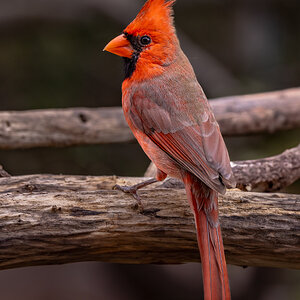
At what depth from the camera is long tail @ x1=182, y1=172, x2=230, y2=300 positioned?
2.00 meters

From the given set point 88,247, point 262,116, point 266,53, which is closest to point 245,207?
point 88,247

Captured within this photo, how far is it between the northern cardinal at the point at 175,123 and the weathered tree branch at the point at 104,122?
110cm

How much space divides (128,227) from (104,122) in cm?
166

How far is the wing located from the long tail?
101 millimetres

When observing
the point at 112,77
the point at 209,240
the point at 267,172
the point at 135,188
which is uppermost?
the point at 112,77

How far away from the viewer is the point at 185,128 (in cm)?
234

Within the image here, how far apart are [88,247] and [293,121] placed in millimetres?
2479

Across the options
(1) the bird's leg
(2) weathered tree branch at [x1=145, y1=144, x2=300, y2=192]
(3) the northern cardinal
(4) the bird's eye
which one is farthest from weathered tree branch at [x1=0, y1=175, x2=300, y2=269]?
(4) the bird's eye

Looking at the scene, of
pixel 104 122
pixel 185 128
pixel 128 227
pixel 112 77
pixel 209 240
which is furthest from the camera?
pixel 112 77

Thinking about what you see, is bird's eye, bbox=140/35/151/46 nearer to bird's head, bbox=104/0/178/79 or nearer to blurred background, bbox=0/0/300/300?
bird's head, bbox=104/0/178/79

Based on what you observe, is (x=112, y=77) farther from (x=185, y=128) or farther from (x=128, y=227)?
(x=128, y=227)

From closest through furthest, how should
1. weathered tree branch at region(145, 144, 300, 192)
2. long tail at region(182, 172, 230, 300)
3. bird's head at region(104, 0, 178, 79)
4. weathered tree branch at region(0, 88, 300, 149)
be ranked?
long tail at region(182, 172, 230, 300) → bird's head at region(104, 0, 178, 79) → weathered tree branch at region(145, 144, 300, 192) → weathered tree branch at region(0, 88, 300, 149)

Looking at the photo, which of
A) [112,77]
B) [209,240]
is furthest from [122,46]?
[112,77]

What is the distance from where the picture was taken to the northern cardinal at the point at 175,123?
208cm
